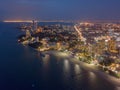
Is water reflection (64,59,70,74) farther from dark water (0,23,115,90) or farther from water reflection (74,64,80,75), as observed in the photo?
water reflection (74,64,80,75)

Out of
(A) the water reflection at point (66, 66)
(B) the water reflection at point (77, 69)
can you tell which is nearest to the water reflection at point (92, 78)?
(B) the water reflection at point (77, 69)

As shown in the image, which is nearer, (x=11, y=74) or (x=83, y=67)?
(x=11, y=74)

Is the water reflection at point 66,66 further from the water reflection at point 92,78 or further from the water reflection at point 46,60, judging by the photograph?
the water reflection at point 92,78

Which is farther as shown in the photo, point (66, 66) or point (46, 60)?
point (46, 60)

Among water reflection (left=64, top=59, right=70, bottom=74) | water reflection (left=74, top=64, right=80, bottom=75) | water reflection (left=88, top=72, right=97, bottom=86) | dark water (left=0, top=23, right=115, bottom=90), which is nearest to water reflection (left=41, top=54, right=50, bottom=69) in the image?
dark water (left=0, top=23, right=115, bottom=90)

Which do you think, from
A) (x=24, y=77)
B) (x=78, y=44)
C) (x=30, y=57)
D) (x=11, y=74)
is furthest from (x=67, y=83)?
(x=78, y=44)

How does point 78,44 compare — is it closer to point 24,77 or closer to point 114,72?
point 114,72

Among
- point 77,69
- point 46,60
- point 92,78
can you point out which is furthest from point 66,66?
point 92,78

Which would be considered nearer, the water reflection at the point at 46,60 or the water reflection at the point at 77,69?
the water reflection at the point at 77,69

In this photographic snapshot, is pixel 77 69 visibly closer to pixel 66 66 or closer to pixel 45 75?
pixel 66 66
